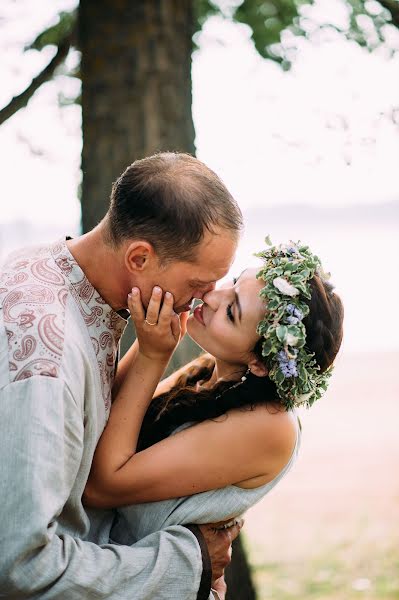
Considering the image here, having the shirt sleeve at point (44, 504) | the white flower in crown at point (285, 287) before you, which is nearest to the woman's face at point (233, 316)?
the white flower in crown at point (285, 287)

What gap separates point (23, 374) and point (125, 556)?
0.84 m

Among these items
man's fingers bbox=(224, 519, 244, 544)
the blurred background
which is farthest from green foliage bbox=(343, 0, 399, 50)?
man's fingers bbox=(224, 519, 244, 544)

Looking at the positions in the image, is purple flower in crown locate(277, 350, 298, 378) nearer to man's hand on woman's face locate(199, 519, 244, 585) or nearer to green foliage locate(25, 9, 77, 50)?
man's hand on woman's face locate(199, 519, 244, 585)

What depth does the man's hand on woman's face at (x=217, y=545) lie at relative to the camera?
344cm

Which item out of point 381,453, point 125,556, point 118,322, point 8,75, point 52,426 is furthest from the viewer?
point 381,453

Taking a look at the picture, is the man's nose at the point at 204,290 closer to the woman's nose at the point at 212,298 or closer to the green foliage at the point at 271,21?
the woman's nose at the point at 212,298

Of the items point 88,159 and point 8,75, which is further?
point 8,75

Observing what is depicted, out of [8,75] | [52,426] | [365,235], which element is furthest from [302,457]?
[365,235]

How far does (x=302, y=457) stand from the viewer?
1088 cm

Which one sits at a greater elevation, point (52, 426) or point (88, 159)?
point (88, 159)

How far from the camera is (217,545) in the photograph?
3.46 m

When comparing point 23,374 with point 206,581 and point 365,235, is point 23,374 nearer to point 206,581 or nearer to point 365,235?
point 206,581

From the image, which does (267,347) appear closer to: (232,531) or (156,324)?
(156,324)

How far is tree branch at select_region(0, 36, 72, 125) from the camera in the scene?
5480mm
